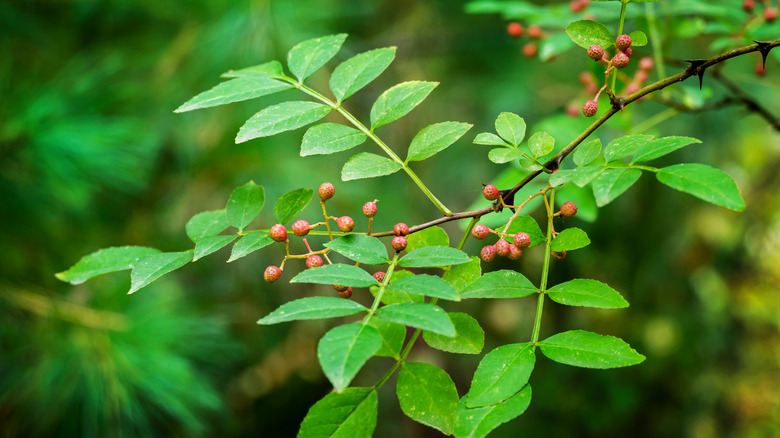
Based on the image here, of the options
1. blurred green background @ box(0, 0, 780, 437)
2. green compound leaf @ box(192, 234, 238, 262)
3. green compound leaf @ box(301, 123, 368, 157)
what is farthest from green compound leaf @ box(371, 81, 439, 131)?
blurred green background @ box(0, 0, 780, 437)

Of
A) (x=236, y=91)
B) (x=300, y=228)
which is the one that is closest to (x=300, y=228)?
(x=300, y=228)

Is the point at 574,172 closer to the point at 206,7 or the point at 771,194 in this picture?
the point at 206,7

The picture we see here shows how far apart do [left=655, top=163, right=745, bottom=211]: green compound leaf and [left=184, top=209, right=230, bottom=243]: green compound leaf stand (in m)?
0.27

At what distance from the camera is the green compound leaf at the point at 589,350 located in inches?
10.6

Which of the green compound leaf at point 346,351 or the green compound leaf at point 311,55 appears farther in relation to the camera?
the green compound leaf at point 311,55

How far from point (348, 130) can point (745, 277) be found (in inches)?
77.8

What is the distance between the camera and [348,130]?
348 mm

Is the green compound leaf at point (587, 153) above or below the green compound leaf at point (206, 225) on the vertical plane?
above

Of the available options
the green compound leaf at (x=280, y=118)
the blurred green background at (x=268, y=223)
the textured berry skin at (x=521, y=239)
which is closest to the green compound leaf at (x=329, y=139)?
the green compound leaf at (x=280, y=118)

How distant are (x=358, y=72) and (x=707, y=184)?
23 cm

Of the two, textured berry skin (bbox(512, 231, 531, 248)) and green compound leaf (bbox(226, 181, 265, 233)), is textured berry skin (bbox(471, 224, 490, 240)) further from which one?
green compound leaf (bbox(226, 181, 265, 233))

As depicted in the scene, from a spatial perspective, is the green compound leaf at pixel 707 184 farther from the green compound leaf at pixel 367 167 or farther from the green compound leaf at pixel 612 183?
the green compound leaf at pixel 367 167

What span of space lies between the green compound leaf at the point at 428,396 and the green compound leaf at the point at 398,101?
16 centimetres

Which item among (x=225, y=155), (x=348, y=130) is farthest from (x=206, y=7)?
(x=348, y=130)
